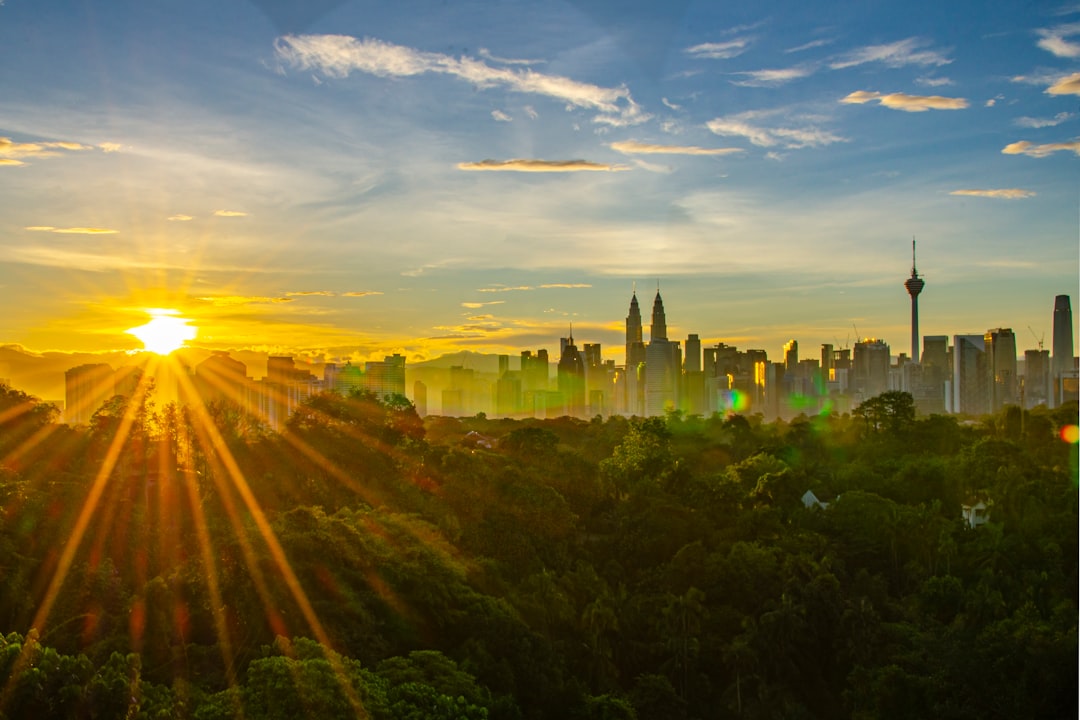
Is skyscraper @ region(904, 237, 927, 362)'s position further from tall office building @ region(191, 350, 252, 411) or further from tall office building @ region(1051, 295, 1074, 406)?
tall office building @ region(191, 350, 252, 411)

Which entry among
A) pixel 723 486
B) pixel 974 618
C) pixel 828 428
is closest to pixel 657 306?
pixel 828 428

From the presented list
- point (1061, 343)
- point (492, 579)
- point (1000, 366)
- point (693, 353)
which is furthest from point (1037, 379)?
point (492, 579)

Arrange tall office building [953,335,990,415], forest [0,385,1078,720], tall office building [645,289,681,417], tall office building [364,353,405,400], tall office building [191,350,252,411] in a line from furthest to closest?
tall office building [645,289,681,417]
tall office building [953,335,990,415]
tall office building [364,353,405,400]
tall office building [191,350,252,411]
forest [0,385,1078,720]

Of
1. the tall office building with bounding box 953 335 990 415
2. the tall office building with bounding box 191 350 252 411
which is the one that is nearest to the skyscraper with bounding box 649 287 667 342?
the tall office building with bounding box 953 335 990 415

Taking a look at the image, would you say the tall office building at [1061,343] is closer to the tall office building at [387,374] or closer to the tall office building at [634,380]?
the tall office building at [634,380]

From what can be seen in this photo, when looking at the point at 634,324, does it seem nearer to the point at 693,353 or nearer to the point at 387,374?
the point at 693,353
